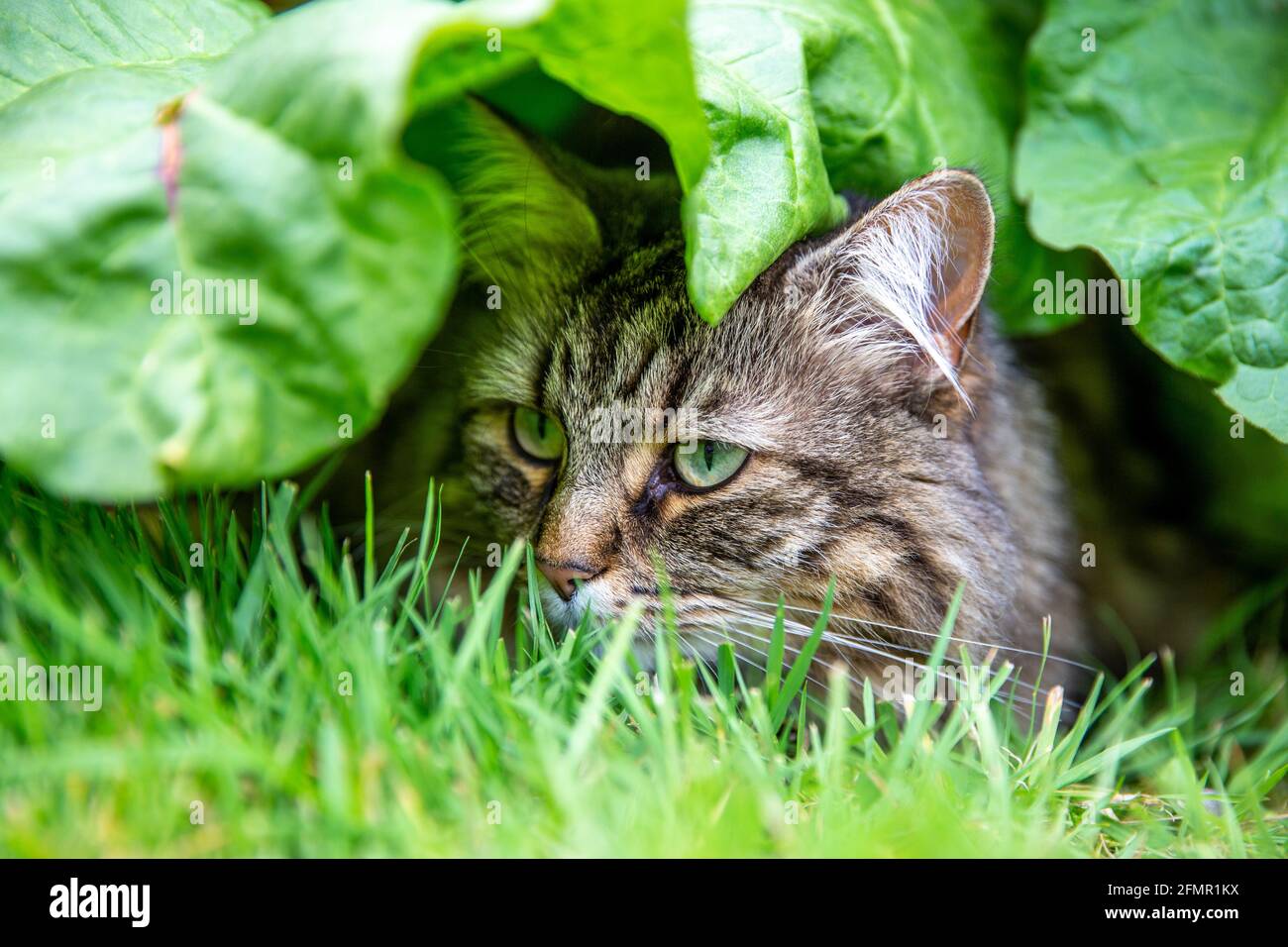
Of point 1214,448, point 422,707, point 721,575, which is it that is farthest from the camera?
point 1214,448

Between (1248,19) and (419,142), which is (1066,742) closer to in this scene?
(419,142)

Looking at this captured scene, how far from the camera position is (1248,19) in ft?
7.61

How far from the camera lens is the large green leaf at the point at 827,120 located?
5.14 ft

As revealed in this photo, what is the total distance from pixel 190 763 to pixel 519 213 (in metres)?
1.27

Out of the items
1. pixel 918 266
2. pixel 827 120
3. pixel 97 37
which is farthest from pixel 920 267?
pixel 97 37

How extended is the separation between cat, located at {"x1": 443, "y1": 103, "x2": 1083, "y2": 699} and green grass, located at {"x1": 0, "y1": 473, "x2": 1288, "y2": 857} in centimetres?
18

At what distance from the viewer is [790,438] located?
6.08 ft

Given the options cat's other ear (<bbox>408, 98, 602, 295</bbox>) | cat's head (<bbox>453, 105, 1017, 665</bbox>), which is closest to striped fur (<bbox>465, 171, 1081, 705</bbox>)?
cat's head (<bbox>453, 105, 1017, 665</bbox>)

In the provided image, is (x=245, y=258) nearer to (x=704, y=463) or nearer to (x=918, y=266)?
(x=704, y=463)

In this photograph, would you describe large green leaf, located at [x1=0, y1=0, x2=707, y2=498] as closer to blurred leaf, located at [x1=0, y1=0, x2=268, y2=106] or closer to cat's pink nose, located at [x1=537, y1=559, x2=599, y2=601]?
blurred leaf, located at [x1=0, y1=0, x2=268, y2=106]

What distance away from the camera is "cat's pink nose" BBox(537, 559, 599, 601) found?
1745mm

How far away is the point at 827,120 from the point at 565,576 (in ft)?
3.09

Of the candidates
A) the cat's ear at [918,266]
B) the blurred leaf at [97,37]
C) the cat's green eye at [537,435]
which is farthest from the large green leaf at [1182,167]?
the blurred leaf at [97,37]
